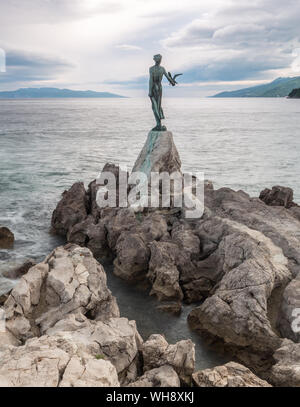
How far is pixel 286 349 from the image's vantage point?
9016 millimetres

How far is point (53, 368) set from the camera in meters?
6.25

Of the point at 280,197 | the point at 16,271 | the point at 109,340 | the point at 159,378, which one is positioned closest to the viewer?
the point at 159,378

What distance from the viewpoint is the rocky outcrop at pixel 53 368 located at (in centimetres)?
594

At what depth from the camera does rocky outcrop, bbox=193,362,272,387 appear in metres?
7.60

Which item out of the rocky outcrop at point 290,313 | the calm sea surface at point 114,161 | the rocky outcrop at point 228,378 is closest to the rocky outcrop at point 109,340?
the rocky outcrop at point 228,378

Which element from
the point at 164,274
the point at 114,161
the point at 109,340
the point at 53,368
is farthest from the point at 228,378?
the point at 114,161

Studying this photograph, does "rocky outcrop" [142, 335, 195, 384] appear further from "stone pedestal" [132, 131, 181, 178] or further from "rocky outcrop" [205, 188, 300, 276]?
"stone pedestal" [132, 131, 181, 178]

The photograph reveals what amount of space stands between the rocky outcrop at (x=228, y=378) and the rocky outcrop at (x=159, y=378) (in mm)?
557

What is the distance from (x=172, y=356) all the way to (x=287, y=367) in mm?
2610

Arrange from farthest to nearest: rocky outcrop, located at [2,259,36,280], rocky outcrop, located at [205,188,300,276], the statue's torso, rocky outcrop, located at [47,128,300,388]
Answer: the statue's torso → rocky outcrop, located at [2,259,36,280] → rocky outcrop, located at [205,188,300,276] → rocky outcrop, located at [47,128,300,388]

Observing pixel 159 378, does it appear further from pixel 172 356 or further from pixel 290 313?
pixel 290 313

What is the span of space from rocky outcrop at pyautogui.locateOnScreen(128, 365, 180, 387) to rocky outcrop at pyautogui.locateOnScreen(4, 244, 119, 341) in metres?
2.61

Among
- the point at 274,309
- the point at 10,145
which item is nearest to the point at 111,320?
the point at 274,309

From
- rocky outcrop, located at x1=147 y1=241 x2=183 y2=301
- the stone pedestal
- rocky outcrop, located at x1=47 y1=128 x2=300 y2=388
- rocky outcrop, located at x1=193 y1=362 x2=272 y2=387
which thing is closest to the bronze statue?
the stone pedestal
